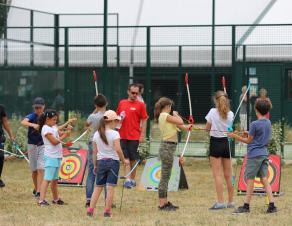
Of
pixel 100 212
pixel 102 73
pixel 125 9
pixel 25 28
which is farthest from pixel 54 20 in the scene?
pixel 100 212

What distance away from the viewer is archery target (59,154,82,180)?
43.9 ft

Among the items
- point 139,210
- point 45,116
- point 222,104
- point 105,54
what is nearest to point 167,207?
point 139,210

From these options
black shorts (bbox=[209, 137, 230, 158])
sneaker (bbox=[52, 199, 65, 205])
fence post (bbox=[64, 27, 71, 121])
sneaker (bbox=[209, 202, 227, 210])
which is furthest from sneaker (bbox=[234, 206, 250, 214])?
fence post (bbox=[64, 27, 71, 121])

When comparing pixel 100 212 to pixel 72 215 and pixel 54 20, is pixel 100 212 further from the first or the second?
pixel 54 20

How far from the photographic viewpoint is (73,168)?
1350cm

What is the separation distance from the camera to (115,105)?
17.5 metres

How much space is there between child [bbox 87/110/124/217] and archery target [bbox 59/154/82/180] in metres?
3.52

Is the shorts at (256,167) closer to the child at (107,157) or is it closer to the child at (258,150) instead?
the child at (258,150)

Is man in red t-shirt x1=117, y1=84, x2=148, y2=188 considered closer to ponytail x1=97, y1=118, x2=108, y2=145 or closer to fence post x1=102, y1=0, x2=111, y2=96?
ponytail x1=97, y1=118, x2=108, y2=145

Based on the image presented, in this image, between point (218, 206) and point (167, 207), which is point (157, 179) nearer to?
point (167, 207)

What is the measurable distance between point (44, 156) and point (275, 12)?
1313cm

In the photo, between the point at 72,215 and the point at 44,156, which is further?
the point at 44,156

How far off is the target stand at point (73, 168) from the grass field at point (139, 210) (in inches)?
13.5

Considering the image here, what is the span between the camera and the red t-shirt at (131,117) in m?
12.9
